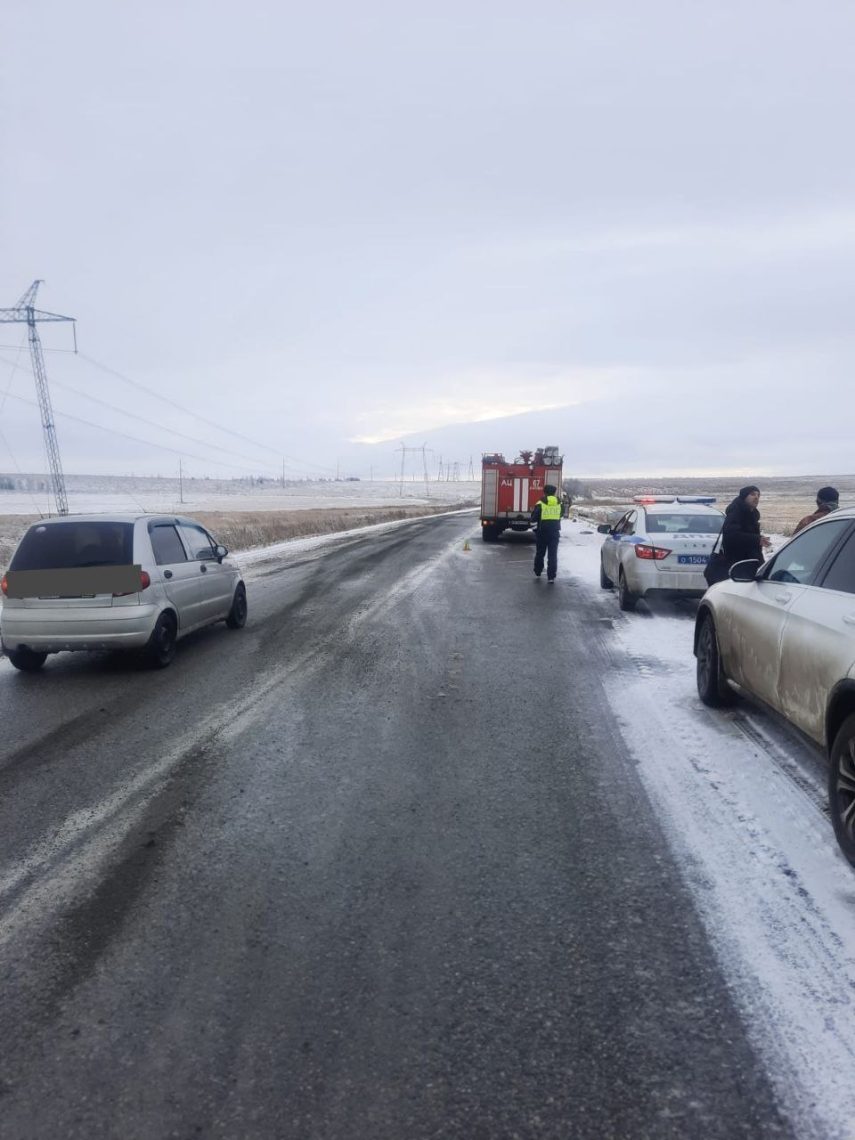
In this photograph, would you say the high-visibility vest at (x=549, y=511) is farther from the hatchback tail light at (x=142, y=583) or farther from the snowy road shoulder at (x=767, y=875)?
the hatchback tail light at (x=142, y=583)

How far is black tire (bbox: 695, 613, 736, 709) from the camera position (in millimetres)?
6605

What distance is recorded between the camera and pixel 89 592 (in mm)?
8086

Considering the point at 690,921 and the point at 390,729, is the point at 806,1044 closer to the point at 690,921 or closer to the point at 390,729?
the point at 690,921

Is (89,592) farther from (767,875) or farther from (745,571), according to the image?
(767,875)

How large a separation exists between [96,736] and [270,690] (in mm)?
1661

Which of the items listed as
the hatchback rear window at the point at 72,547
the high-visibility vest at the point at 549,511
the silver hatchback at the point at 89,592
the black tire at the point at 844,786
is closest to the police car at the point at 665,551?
the high-visibility vest at the point at 549,511

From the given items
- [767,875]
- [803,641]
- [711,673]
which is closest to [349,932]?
[767,875]

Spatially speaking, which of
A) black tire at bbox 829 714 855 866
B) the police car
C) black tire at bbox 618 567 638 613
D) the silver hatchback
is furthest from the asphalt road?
black tire at bbox 618 567 638 613

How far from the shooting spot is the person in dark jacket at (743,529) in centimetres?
957

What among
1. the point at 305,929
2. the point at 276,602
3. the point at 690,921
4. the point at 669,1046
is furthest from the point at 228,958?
the point at 276,602

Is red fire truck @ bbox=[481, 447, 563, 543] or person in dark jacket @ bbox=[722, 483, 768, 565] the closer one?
person in dark jacket @ bbox=[722, 483, 768, 565]

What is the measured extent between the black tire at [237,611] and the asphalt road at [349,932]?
368cm

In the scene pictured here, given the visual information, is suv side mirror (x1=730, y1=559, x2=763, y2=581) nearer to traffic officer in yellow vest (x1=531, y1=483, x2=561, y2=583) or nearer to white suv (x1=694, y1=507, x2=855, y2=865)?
white suv (x1=694, y1=507, x2=855, y2=865)

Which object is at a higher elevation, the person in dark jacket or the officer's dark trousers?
the person in dark jacket
